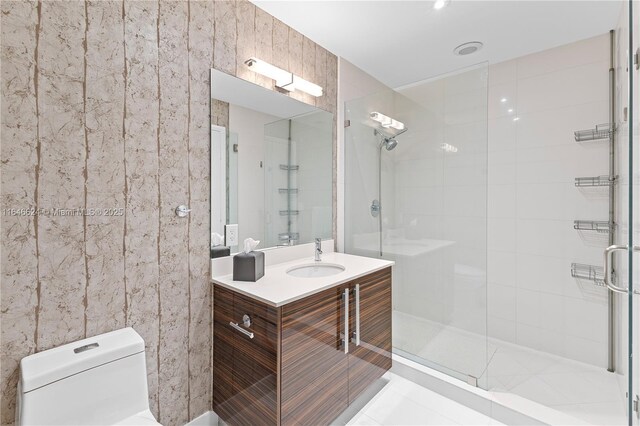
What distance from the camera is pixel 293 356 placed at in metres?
1.37

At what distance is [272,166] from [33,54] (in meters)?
1.16

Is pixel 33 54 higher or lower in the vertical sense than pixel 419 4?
lower

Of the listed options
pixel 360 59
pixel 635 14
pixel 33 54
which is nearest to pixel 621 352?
pixel 635 14

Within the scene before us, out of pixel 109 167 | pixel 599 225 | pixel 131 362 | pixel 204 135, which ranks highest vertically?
pixel 204 135

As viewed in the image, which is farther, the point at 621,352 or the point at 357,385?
the point at 621,352

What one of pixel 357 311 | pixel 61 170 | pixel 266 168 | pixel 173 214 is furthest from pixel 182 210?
pixel 357 311

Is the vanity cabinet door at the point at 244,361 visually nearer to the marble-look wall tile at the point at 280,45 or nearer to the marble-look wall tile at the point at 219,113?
the marble-look wall tile at the point at 219,113

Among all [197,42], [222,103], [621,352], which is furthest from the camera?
[621,352]

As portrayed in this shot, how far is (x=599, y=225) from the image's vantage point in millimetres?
2096

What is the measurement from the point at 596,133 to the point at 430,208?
1.22 meters

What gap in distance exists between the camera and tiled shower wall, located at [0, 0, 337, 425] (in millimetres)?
1078

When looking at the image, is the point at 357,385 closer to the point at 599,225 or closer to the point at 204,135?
the point at 204,135

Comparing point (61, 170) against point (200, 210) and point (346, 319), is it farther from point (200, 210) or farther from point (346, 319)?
point (346, 319)

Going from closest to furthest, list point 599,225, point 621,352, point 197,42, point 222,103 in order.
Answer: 1. point 197,42
2. point 222,103
3. point 621,352
4. point 599,225
